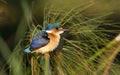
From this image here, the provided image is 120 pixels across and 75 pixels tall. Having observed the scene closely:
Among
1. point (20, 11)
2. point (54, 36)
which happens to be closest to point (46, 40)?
point (54, 36)

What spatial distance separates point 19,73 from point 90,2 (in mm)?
537

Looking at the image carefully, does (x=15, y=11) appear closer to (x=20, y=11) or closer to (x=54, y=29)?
(x=20, y=11)

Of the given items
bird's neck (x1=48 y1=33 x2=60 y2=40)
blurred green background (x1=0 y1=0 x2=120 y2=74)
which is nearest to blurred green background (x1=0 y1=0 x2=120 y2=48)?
blurred green background (x1=0 y1=0 x2=120 y2=74)

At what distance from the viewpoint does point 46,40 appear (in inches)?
36.5

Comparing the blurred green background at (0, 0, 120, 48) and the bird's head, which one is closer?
the bird's head

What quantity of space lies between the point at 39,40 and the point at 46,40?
1.3 inches

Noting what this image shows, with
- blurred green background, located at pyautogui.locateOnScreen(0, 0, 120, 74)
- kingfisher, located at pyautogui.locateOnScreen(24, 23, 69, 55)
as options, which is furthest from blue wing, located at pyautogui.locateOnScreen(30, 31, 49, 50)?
blurred green background, located at pyautogui.locateOnScreen(0, 0, 120, 74)

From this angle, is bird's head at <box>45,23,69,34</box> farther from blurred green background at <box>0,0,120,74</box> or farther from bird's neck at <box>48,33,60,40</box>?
blurred green background at <box>0,0,120,74</box>

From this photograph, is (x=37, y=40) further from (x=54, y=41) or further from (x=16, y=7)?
(x=16, y=7)

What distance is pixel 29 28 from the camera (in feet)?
3.28

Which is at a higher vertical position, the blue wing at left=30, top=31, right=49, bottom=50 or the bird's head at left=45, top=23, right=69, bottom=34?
the bird's head at left=45, top=23, right=69, bottom=34

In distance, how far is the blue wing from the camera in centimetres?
88

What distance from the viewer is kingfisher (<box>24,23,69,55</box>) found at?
0.88m

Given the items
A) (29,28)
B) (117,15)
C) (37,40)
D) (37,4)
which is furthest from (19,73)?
(117,15)
